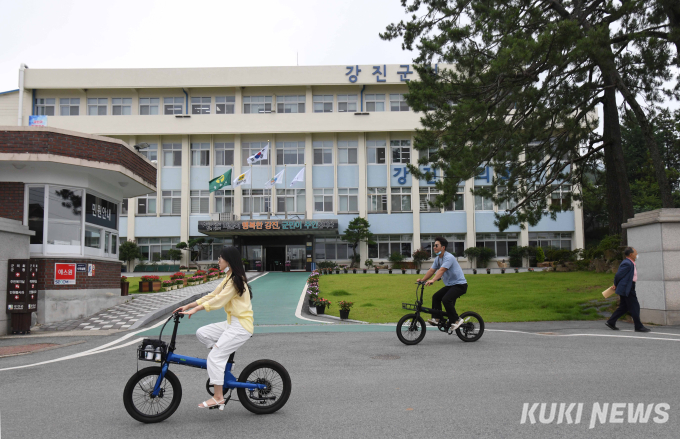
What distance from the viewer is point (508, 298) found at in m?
18.3

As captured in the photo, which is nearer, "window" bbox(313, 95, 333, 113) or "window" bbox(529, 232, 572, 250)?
"window" bbox(529, 232, 572, 250)

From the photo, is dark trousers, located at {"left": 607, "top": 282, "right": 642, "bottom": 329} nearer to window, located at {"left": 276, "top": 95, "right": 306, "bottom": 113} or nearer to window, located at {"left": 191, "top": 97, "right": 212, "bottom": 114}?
window, located at {"left": 276, "top": 95, "right": 306, "bottom": 113}

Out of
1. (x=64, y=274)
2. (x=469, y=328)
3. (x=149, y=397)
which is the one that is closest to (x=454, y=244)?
(x=64, y=274)

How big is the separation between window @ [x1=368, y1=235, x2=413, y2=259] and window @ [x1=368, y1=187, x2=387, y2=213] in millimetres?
2341

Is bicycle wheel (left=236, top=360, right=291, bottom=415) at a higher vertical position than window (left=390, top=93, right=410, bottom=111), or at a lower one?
lower

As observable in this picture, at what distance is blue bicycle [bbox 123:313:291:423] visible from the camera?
202 inches

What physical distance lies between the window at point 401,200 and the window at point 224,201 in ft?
45.9

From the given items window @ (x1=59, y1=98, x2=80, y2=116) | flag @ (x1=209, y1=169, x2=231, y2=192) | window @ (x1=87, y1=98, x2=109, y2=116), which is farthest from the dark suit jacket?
window @ (x1=59, y1=98, x2=80, y2=116)

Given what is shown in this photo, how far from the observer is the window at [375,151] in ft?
154

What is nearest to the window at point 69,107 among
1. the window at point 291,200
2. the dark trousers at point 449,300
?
the window at point 291,200

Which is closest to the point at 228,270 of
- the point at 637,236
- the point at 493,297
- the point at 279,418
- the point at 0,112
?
the point at 279,418

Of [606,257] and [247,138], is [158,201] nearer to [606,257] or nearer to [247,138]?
[247,138]

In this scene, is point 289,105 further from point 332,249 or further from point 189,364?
point 189,364

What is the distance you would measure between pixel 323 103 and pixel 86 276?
1354 inches
